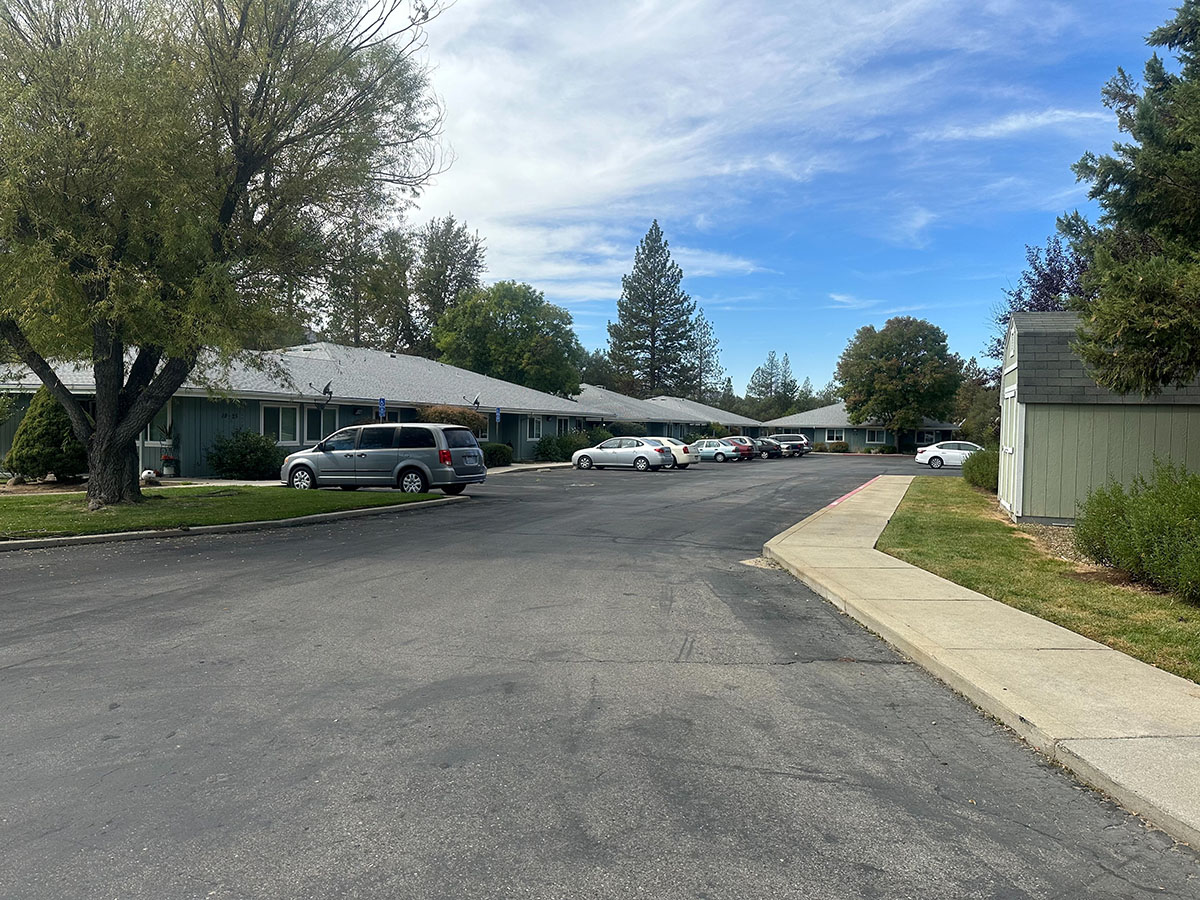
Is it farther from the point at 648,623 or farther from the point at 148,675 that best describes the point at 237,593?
the point at 648,623

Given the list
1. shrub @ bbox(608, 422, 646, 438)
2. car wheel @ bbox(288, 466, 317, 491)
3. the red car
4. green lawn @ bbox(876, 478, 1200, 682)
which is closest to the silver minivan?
car wheel @ bbox(288, 466, 317, 491)

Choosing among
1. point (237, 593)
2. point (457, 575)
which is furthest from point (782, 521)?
point (237, 593)

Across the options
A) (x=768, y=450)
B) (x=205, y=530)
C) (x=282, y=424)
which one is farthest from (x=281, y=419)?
(x=768, y=450)

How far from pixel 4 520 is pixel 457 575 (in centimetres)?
879

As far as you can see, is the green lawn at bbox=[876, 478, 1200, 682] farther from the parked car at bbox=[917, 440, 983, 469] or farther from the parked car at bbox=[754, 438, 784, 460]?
the parked car at bbox=[754, 438, 784, 460]

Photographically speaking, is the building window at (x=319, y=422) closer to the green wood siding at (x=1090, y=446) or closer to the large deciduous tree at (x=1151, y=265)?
the green wood siding at (x=1090, y=446)

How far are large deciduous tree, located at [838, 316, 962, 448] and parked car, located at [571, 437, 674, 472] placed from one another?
4034cm

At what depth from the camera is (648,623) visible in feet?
26.1

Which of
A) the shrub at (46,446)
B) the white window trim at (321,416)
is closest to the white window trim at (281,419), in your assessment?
the white window trim at (321,416)

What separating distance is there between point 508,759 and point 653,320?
Result: 87.3 meters

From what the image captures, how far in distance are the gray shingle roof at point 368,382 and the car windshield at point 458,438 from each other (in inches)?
173

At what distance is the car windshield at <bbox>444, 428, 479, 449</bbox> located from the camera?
20.8 metres

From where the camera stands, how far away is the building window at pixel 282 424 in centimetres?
2747

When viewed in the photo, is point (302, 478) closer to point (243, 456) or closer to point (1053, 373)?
point (243, 456)
